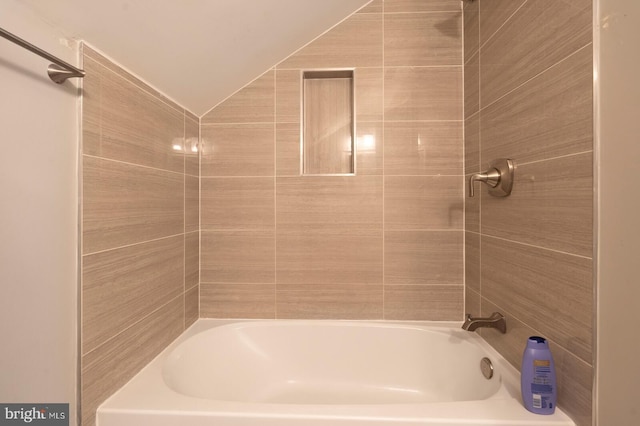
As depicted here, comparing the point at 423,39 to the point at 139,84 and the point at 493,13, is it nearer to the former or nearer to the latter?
the point at 493,13

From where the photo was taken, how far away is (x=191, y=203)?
158 centimetres

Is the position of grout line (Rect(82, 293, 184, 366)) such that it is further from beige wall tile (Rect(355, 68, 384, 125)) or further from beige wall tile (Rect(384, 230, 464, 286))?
beige wall tile (Rect(355, 68, 384, 125))

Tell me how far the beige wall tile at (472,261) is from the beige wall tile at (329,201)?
1.47 feet

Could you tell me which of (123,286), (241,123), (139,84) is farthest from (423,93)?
(123,286)

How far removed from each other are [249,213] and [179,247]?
0.39 metres

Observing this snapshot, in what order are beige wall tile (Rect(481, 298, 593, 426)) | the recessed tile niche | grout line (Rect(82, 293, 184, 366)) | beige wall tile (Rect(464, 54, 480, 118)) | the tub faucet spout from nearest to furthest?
beige wall tile (Rect(481, 298, 593, 426)) → grout line (Rect(82, 293, 184, 366)) → the tub faucet spout → beige wall tile (Rect(464, 54, 480, 118)) → the recessed tile niche

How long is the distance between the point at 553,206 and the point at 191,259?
153 centimetres

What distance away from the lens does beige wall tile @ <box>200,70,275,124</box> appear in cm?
165

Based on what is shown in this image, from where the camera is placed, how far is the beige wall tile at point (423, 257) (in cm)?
160

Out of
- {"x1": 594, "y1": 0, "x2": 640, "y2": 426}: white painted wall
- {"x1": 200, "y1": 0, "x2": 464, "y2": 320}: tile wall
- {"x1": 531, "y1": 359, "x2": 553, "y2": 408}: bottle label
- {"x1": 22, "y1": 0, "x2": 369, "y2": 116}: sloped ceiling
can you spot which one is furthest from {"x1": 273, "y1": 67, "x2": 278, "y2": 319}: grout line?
{"x1": 594, "y1": 0, "x2": 640, "y2": 426}: white painted wall

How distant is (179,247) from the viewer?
4.72 ft

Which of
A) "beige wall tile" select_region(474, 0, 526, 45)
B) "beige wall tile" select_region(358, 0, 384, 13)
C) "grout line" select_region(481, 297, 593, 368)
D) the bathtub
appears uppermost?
"beige wall tile" select_region(358, 0, 384, 13)

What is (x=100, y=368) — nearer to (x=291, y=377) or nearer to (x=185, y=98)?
(x=291, y=377)

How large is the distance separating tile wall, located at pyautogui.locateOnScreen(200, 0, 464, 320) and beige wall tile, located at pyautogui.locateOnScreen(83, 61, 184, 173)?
360mm
